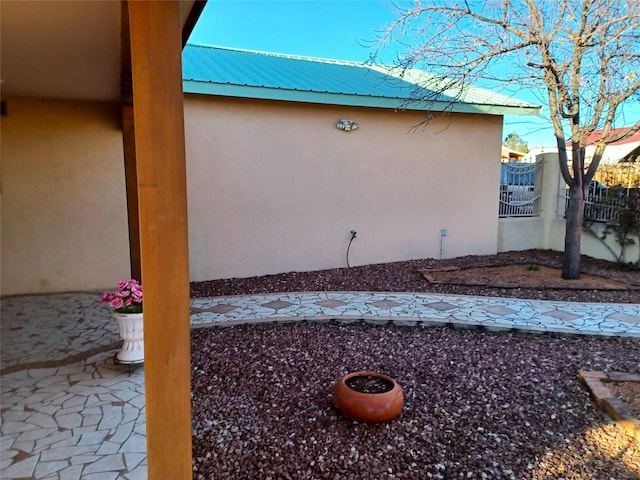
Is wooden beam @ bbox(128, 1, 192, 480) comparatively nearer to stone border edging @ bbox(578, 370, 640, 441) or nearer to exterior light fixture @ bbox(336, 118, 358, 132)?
stone border edging @ bbox(578, 370, 640, 441)

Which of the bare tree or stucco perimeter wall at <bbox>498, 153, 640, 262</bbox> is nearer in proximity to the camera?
the bare tree

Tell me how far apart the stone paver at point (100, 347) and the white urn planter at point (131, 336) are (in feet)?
0.50

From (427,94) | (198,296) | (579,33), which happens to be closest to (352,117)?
(427,94)

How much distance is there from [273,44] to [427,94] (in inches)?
167

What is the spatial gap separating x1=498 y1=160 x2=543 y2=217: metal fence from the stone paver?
383 centimetres

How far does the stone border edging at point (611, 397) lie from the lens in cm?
269

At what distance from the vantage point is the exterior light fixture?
7.08 meters

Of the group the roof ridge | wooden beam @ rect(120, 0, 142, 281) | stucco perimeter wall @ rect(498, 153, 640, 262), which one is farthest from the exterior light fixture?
stucco perimeter wall @ rect(498, 153, 640, 262)

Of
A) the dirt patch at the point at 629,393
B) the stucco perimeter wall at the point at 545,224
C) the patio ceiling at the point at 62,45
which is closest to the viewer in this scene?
the patio ceiling at the point at 62,45

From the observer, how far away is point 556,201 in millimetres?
8766

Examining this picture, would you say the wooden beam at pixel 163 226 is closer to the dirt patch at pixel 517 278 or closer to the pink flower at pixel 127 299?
the pink flower at pixel 127 299

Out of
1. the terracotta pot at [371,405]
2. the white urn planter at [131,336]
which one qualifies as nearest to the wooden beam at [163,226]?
the terracotta pot at [371,405]

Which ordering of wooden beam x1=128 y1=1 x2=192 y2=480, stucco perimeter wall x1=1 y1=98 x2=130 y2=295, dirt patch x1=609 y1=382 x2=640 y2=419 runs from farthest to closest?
stucco perimeter wall x1=1 y1=98 x2=130 y2=295
dirt patch x1=609 y1=382 x2=640 y2=419
wooden beam x1=128 y1=1 x2=192 y2=480

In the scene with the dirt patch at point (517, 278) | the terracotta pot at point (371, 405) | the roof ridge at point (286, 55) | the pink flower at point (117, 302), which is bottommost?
the terracotta pot at point (371, 405)
